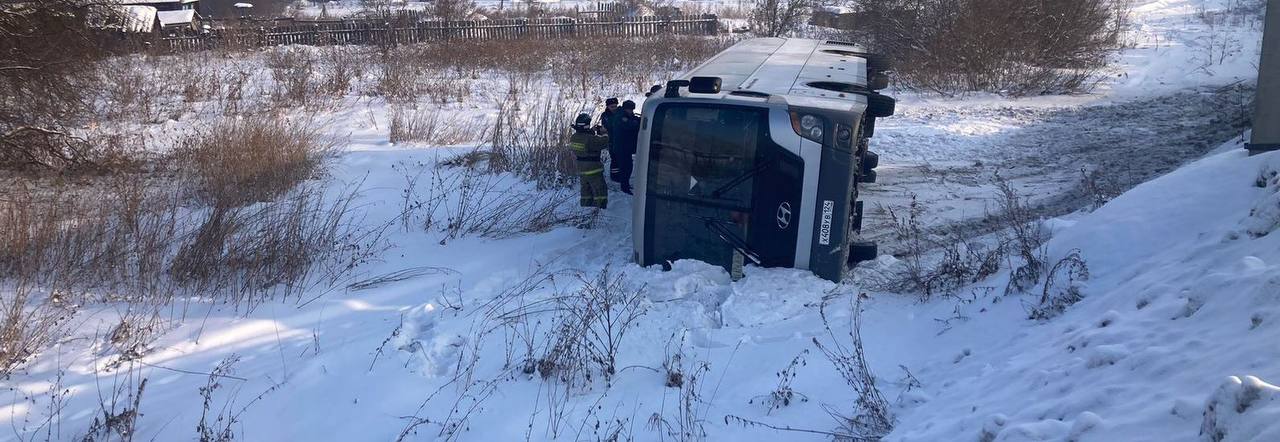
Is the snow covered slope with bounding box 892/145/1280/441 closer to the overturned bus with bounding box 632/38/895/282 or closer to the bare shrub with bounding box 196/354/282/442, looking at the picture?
A: the overturned bus with bounding box 632/38/895/282

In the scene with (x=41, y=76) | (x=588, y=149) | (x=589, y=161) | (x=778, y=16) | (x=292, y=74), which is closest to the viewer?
(x=588, y=149)

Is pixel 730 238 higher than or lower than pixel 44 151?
higher

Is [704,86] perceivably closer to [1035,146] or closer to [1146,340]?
[1146,340]

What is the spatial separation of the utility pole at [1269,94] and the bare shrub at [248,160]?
920 centimetres

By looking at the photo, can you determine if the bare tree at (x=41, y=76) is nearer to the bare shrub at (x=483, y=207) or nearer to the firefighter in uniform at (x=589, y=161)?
the bare shrub at (x=483, y=207)

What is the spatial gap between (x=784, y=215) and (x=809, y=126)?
661mm

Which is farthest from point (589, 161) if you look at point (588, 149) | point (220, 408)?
point (220, 408)

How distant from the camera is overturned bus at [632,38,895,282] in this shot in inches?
235

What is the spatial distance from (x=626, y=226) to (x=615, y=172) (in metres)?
0.71

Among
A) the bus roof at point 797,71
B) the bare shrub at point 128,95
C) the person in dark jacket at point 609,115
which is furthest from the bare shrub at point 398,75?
the person in dark jacket at point 609,115

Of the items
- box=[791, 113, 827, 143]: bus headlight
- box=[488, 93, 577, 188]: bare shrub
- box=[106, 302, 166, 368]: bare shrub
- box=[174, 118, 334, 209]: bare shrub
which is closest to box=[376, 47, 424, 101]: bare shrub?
box=[174, 118, 334, 209]: bare shrub

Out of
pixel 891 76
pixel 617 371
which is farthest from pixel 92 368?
pixel 891 76

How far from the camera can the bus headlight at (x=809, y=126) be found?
5922 mm

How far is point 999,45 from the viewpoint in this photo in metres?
16.9
